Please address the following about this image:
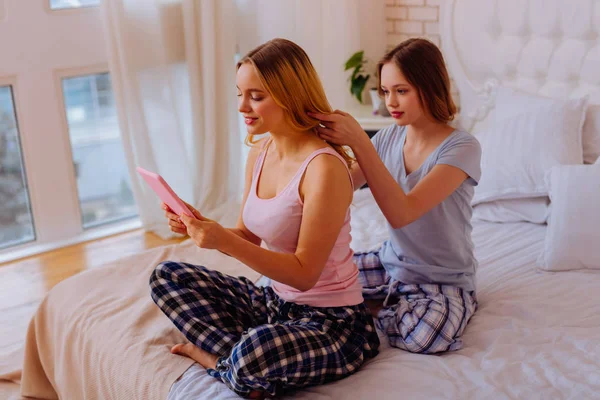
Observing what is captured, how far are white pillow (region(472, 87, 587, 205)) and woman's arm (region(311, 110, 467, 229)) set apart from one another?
2.77 feet

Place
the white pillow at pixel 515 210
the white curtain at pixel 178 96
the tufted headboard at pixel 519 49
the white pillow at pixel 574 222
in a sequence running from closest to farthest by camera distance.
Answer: the white pillow at pixel 574 222 < the white pillow at pixel 515 210 < the tufted headboard at pixel 519 49 < the white curtain at pixel 178 96

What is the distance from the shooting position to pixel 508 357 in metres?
1.69

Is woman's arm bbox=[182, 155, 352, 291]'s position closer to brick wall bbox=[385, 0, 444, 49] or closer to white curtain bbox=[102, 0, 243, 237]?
white curtain bbox=[102, 0, 243, 237]

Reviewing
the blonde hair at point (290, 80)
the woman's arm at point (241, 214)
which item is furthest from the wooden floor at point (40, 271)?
the blonde hair at point (290, 80)

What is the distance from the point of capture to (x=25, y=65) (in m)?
3.13

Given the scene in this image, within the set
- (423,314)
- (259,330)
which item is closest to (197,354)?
(259,330)

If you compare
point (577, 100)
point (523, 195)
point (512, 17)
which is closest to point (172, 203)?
point (523, 195)

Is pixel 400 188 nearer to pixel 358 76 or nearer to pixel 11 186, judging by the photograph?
pixel 358 76

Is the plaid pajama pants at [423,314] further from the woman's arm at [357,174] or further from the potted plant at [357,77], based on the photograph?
the potted plant at [357,77]

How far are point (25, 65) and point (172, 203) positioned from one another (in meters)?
1.91

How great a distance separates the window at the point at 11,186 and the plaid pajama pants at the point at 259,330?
1.78 meters

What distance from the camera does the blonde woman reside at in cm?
153

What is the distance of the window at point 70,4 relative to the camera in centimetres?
315

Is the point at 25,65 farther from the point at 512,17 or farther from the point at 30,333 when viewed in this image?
the point at 512,17
